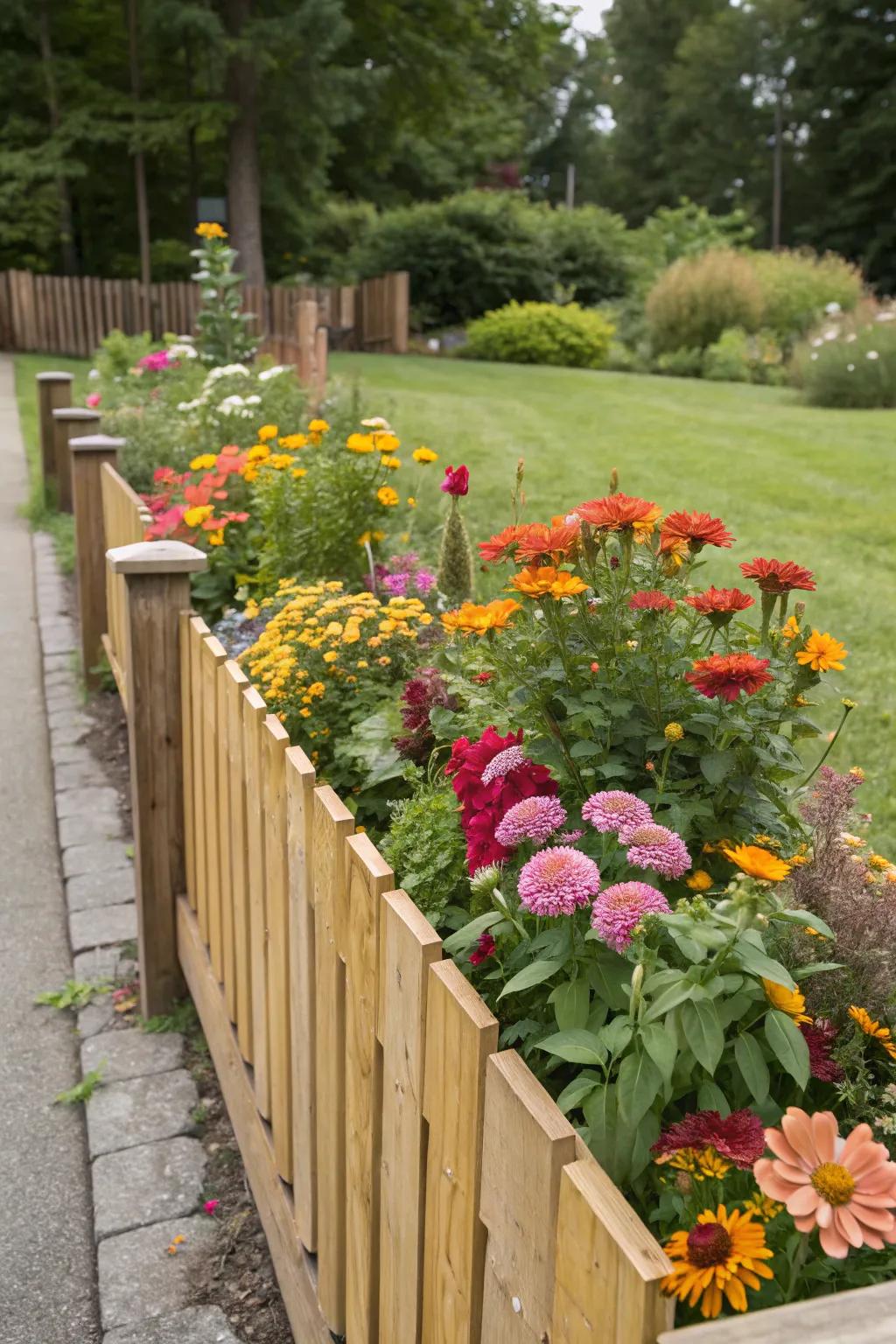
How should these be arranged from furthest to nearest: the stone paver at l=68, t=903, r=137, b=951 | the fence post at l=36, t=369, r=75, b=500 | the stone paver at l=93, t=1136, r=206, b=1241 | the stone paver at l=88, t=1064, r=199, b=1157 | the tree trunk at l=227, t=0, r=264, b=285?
the tree trunk at l=227, t=0, r=264, b=285, the fence post at l=36, t=369, r=75, b=500, the stone paver at l=68, t=903, r=137, b=951, the stone paver at l=88, t=1064, r=199, b=1157, the stone paver at l=93, t=1136, r=206, b=1241

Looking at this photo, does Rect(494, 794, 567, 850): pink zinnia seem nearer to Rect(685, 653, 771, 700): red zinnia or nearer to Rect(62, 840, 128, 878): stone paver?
Rect(685, 653, 771, 700): red zinnia

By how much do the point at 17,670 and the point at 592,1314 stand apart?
5.99 m

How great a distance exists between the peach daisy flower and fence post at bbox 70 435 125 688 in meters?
5.30

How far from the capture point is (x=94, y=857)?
4.48 m

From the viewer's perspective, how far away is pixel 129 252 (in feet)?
88.7

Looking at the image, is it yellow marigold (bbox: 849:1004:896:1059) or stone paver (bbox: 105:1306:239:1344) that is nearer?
yellow marigold (bbox: 849:1004:896:1059)

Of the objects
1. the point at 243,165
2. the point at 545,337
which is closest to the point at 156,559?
the point at 545,337

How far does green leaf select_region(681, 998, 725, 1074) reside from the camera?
4.50 feet

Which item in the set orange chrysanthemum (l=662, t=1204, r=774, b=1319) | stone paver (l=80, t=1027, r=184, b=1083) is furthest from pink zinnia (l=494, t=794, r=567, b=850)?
stone paver (l=80, t=1027, r=184, b=1083)

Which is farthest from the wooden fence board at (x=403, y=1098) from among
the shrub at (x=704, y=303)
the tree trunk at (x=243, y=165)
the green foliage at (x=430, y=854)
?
the tree trunk at (x=243, y=165)

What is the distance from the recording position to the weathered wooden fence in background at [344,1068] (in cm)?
118

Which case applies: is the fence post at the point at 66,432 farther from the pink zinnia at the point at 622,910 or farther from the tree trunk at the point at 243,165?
the tree trunk at the point at 243,165

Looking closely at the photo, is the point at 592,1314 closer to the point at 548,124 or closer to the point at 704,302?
the point at 704,302

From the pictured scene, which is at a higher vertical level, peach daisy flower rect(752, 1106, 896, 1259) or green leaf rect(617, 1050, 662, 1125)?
peach daisy flower rect(752, 1106, 896, 1259)
